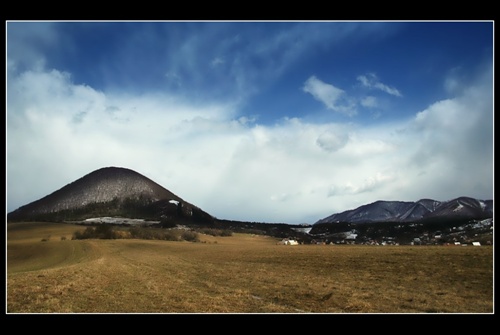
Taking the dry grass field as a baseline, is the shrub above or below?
below

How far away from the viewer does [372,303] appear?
18.2m

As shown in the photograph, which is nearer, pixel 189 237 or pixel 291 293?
pixel 291 293

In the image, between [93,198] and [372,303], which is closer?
[372,303]

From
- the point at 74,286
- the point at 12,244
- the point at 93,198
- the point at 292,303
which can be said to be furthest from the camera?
the point at 93,198

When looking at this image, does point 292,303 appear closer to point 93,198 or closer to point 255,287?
point 255,287

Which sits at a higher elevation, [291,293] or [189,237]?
[291,293]

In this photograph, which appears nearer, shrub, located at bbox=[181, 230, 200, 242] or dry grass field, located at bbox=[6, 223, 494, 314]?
dry grass field, located at bbox=[6, 223, 494, 314]

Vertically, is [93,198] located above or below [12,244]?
above

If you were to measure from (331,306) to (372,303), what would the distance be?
2.31 meters

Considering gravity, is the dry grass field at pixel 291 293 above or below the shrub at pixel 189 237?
above

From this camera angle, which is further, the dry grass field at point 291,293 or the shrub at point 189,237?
the shrub at point 189,237
